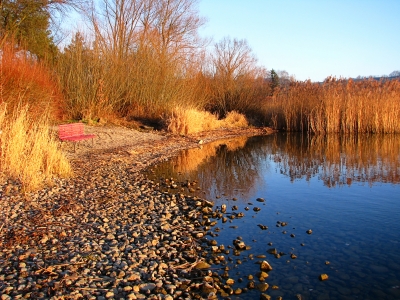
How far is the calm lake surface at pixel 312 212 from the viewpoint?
4.41 metres

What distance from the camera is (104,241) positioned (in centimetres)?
497

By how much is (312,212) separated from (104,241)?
3.92 meters

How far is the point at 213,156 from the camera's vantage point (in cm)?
1386

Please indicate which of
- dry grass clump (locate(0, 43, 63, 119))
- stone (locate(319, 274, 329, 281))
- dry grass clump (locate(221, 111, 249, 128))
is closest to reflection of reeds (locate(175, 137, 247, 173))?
dry grass clump (locate(0, 43, 63, 119))

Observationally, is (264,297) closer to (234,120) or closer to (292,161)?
(292,161)

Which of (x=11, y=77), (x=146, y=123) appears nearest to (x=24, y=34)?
(x=146, y=123)

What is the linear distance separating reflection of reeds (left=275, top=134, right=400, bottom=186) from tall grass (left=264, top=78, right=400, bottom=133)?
2.52 ft

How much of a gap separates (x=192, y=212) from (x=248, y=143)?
11.8m

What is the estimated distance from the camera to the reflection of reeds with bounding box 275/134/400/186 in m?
10.1

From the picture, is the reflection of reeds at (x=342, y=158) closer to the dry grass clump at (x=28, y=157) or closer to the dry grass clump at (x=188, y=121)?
the dry grass clump at (x=188, y=121)

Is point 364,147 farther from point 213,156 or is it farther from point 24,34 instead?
point 24,34

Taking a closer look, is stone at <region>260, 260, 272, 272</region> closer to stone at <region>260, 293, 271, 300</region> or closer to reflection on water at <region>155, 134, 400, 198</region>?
stone at <region>260, 293, 271, 300</region>

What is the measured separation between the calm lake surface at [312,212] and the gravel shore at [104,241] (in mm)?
505

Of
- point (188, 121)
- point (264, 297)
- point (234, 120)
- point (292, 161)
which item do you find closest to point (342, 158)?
point (292, 161)
